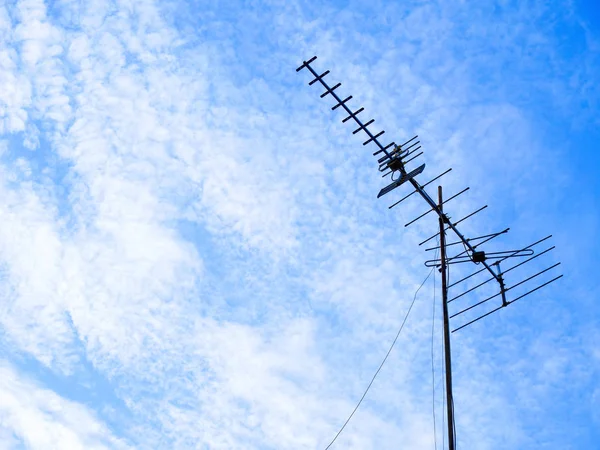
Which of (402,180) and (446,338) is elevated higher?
(402,180)

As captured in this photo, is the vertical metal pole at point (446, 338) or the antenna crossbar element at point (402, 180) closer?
the vertical metal pole at point (446, 338)

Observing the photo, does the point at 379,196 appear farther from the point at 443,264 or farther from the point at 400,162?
the point at 443,264

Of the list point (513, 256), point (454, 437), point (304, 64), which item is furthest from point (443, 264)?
point (304, 64)

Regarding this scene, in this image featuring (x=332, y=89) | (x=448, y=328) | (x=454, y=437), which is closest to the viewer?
(x=454, y=437)

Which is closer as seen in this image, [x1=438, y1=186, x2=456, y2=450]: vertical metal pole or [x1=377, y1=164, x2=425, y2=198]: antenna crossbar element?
[x1=438, y1=186, x2=456, y2=450]: vertical metal pole

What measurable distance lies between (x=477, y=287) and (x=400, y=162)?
305cm

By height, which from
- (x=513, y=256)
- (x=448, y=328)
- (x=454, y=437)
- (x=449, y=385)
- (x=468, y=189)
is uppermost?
(x=468, y=189)

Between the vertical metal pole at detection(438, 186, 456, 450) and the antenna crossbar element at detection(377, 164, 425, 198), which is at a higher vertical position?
the antenna crossbar element at detection(377, 164, 425, 198)

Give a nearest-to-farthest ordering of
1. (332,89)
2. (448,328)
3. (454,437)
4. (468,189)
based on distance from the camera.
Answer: (454,437) < (448,328) < (332,89) < (468,189)

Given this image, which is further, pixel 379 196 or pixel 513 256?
pixel 513 256

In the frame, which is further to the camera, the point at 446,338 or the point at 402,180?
the point at 402,180

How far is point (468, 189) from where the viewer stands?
1307cm

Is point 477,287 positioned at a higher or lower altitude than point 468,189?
lower

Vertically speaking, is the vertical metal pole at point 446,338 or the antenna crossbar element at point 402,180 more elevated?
the antenna crossbar element at point 402,180
